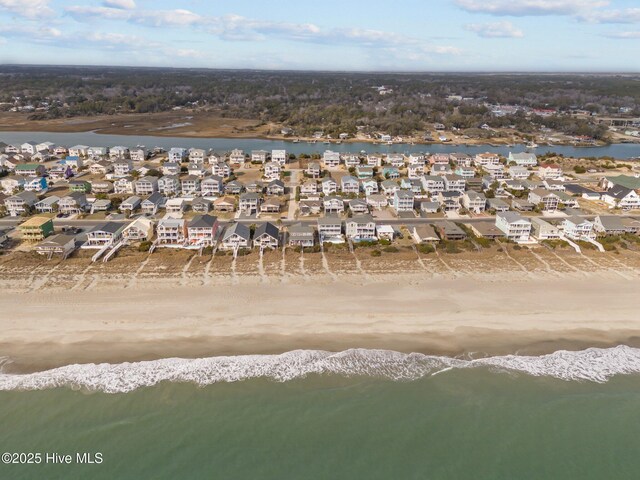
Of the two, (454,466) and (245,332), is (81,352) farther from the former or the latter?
(454,466)

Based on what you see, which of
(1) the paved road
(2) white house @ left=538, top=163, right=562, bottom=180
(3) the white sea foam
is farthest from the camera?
(2) white house @ left=538, top=163, right=562, bottom=180

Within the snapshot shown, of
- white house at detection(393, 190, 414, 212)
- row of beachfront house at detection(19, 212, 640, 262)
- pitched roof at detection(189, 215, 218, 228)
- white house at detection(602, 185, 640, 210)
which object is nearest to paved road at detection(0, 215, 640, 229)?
row of beachfront house at detection(19, 212, 640, 262)

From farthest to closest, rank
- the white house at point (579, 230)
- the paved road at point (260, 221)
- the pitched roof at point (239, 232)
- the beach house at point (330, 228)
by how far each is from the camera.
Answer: the paved road at point (260, 221) → the white house at point (579, 230) → the beach house at point (330, 228) → the pitched roof at point (239, 232)

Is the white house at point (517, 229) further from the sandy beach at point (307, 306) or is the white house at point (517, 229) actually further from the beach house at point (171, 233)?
the beach house at point (171, 233)

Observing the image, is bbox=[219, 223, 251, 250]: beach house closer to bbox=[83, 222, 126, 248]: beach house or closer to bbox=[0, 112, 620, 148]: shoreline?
bbox=[83, 222, 126, 248]: beach house

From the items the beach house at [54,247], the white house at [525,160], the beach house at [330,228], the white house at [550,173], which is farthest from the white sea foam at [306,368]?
the white house at [525,160]
